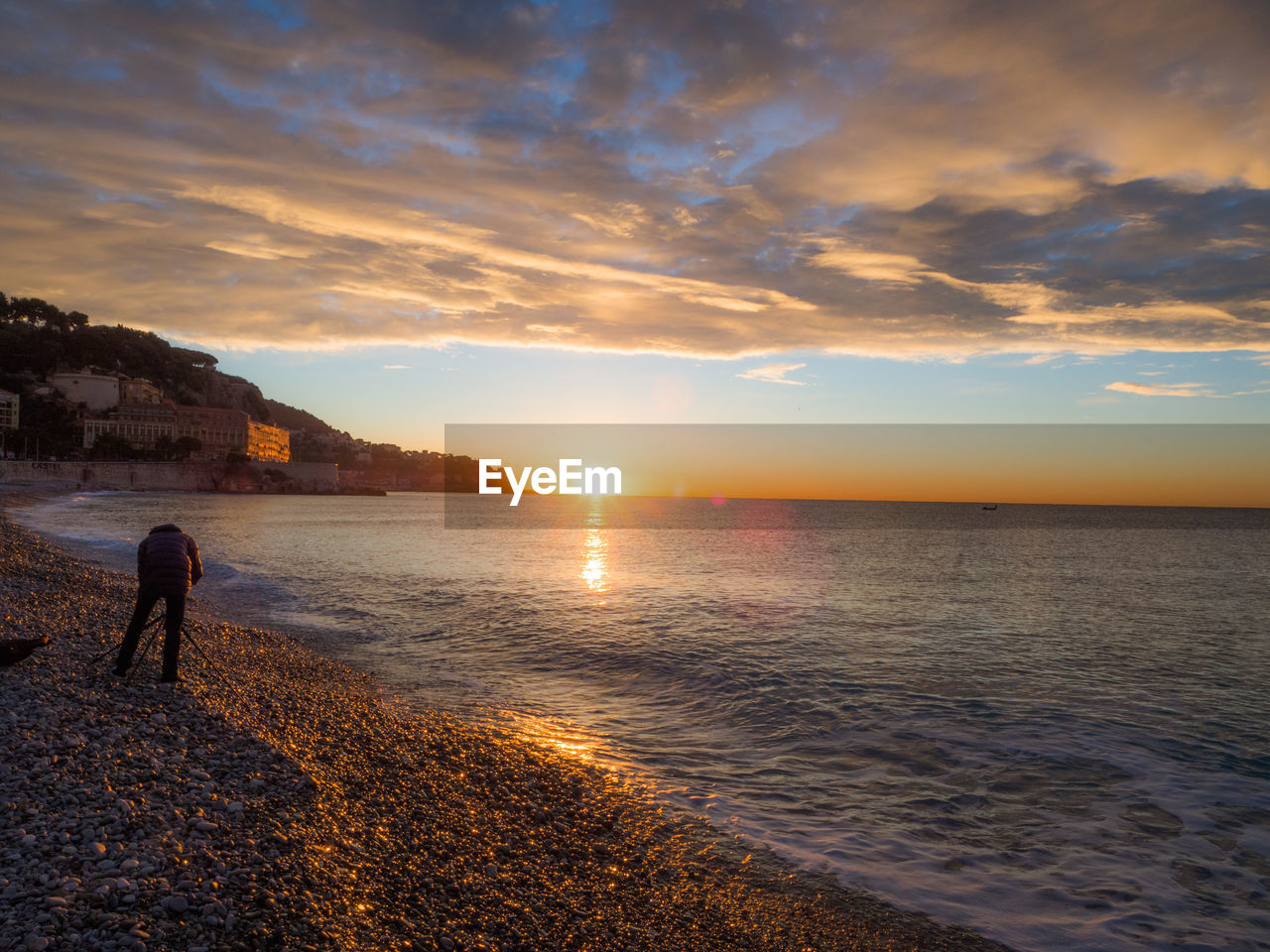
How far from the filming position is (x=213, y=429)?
188625 mm

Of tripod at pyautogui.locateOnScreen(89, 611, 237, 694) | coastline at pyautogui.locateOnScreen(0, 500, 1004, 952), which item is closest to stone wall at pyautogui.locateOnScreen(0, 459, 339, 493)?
tripod at pyautogui.locateOnScreen(89, 611, 237, 694)

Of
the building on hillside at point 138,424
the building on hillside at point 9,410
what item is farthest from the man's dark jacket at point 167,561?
the building on hillside at point 138,424

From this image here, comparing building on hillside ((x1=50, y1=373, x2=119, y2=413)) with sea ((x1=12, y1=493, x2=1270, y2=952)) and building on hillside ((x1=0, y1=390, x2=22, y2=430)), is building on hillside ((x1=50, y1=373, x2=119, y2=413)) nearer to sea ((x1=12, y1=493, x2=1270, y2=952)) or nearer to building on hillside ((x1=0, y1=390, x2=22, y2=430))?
building on hillside ((x1=0, y1=390, x2=22, y2=430))

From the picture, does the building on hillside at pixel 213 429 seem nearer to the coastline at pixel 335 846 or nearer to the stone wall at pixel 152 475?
the stone wall at pixel 152 475

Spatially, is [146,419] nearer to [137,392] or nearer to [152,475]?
[137,392]

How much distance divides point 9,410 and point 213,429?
165ft

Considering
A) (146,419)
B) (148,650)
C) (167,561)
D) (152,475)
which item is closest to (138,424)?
(146,419)

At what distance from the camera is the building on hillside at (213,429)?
594 feet

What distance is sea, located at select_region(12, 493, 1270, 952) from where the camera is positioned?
313 inches

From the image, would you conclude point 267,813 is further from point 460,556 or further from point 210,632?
point 460,556

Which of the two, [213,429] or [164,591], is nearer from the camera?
[164,591]

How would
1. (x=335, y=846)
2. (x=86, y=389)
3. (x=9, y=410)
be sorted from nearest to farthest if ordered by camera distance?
(x=335, y=846), (x=9, y=410), (x=86, y=389)

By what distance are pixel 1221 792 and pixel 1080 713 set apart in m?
3.97

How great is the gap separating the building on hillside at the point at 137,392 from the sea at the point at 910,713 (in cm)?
16803
